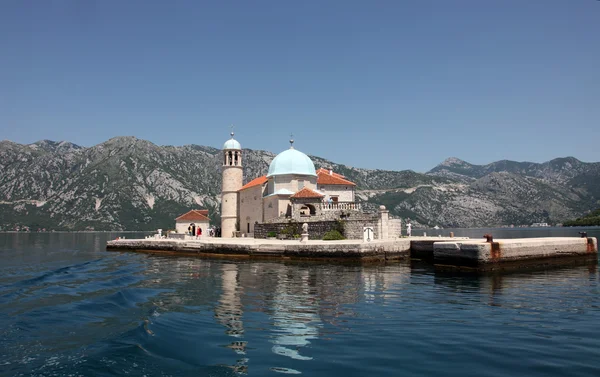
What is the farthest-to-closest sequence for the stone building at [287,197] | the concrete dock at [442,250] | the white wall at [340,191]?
the white wall at [340,191] < the stone building at [287,197] < the concrete dock at [442,250]

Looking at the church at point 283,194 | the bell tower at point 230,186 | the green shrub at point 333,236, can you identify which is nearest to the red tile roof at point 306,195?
the church at point 283,194

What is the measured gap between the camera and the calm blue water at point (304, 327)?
7402mm

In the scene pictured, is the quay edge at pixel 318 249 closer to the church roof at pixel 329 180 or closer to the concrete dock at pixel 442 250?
the concrete dock at pixel 442 250

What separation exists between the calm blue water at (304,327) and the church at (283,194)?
18.0m

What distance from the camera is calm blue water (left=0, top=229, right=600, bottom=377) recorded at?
7402 mm

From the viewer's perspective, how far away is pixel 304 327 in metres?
9.98

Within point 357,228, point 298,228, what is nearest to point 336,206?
point 298,228

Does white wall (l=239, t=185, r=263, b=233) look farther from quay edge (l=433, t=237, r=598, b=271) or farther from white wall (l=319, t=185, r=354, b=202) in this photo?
quay edge (l=433, t=237, r=598, b=271)

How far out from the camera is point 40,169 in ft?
601

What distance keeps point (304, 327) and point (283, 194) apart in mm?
29722

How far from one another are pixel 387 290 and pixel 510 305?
4.49 metres

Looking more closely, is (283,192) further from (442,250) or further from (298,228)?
(442,250)

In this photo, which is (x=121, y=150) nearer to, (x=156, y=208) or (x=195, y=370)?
(x=156, y=208)

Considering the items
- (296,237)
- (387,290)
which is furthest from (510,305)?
(296,237)
